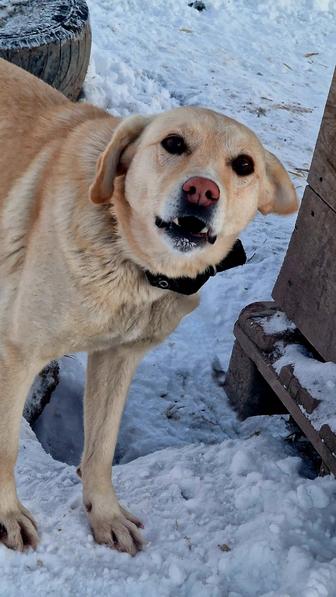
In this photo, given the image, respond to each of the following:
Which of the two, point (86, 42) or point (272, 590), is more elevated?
point (86, 42)

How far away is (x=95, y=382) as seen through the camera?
2.93 metres

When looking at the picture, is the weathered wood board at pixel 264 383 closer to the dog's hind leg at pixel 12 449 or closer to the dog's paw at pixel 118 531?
the dog's paw at pixel 118 531

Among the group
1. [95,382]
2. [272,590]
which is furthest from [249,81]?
[272,590]

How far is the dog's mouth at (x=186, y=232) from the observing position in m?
2.29

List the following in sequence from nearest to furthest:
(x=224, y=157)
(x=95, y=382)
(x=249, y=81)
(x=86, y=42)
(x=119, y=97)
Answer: (x=224, y=157), (x=95, y=382), (x=86, y=42), (x=119, y=97), (x=249, y=81)

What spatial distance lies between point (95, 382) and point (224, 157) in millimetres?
1030

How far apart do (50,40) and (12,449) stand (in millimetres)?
3151

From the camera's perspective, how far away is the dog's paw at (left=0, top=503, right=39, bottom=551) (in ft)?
8.34

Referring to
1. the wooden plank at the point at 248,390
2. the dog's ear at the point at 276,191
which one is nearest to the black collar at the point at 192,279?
the dog's ear at the point at 276,191

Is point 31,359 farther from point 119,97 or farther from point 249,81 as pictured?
point 249,81

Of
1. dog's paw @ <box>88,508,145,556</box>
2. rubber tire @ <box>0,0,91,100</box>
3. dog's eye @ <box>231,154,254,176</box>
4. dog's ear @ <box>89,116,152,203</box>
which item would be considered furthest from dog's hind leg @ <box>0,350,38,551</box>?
rubber tire @ <box>0,0,91,100</box>

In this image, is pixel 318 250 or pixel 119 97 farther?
pixel 119 97

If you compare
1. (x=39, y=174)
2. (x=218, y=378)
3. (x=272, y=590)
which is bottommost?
(x=218, y=378)

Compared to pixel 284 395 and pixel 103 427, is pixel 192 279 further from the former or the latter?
pixel 284 395
